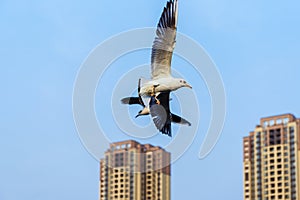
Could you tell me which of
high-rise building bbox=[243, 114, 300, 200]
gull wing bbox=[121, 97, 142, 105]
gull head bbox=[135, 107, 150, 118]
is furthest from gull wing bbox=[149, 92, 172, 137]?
high-rise building bbox=[243, 114, 300, 200]

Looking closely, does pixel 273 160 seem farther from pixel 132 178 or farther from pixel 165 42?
pixel 165 42

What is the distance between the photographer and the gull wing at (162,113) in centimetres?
758

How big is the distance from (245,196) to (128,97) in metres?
31.5

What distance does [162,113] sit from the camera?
770cm

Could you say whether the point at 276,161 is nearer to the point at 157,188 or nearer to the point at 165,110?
the point at 157,188

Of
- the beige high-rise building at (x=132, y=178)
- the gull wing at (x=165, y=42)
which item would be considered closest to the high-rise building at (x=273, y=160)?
the beige high-rise building at (x=132, y=178)

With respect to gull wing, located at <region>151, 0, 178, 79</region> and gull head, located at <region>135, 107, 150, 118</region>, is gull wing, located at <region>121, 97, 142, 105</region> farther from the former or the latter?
gull wing, located at <region>151, 0, 178, 79</region>

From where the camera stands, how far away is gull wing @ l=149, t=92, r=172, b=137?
7.58 metres

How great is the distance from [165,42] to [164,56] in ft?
0.47

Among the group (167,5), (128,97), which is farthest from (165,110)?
(167,5)

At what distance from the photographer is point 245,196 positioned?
1523 inches

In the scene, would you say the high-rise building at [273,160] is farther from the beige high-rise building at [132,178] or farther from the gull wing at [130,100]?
the gull wing at [130,100]

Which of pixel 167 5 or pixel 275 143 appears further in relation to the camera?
pixel 275 143

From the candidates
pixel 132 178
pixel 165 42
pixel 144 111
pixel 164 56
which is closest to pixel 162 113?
pixel 144 111
